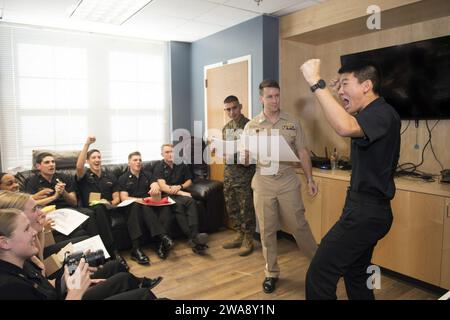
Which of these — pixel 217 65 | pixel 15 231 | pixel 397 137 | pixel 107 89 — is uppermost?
pixel 217 65

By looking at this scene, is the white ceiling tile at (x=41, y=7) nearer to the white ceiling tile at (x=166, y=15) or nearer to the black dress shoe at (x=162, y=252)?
the white ceiling tile at (x=166, y=15)

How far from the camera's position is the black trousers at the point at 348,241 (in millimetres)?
1572

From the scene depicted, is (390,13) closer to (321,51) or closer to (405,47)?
(405,47)

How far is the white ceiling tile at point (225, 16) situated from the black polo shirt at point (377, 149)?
2204 mm

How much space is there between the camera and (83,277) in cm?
147

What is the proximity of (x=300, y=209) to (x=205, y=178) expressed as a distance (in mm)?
1925

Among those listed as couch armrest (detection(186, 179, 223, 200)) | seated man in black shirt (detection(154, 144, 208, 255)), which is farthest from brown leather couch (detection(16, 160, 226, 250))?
seated man in black shirt (detection(154, 144, 208, 255))

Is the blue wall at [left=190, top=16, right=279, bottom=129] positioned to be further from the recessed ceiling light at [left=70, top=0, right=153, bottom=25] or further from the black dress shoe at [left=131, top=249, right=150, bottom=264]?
the black dress shoe at [left=131, top=249, right=150, bottom=264]

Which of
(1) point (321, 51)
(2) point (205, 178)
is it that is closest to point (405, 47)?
(1) point (321, 51)

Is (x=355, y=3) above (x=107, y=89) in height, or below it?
above

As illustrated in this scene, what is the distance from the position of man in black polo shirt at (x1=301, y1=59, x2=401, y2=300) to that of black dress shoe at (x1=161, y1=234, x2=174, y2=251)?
1.82 metres

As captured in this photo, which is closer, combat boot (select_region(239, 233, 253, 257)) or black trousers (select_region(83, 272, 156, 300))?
black trousers (select_region(83, 272, 156, 300))

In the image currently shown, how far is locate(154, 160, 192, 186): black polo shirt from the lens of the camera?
12.3ft

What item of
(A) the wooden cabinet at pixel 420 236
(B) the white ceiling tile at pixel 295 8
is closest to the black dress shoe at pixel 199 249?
(A) the wooden cabinet at pixel 420 236
